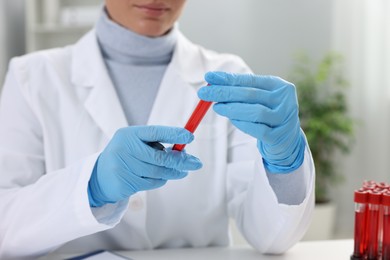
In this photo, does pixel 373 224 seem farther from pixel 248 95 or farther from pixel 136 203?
pixel 136 203

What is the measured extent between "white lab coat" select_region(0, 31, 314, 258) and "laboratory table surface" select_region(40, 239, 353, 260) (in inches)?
1.2

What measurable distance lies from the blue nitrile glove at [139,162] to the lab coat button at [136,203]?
210mm

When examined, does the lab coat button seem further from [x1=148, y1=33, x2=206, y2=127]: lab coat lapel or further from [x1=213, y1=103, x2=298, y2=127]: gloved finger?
[x1=213, y1=103, x2=298, y2=127]: gloved finger

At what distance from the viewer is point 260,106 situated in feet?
2.97

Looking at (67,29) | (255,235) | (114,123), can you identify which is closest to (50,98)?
(114,123)

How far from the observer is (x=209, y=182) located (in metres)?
1.28

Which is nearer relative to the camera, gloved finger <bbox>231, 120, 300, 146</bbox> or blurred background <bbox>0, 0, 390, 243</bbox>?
gloved finger <bbox>231, 120, 300, 146</bbox>

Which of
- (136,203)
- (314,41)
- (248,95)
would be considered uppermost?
(248,95)

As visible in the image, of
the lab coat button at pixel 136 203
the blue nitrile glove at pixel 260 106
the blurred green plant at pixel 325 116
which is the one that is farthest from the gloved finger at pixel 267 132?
the blurred green plant at pixel 325 116

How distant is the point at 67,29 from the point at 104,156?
2.34m

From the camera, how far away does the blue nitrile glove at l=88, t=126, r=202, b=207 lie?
90 cm

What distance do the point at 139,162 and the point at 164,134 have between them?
0.24 feet

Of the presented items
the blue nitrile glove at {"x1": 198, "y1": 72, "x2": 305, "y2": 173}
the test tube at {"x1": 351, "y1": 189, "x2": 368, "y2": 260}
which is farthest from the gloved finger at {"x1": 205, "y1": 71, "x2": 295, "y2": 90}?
the test tube at {"x1": 351, "y1": 189, "x2": 368, "y2": 260}

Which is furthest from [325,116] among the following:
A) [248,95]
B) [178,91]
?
[248,95]
